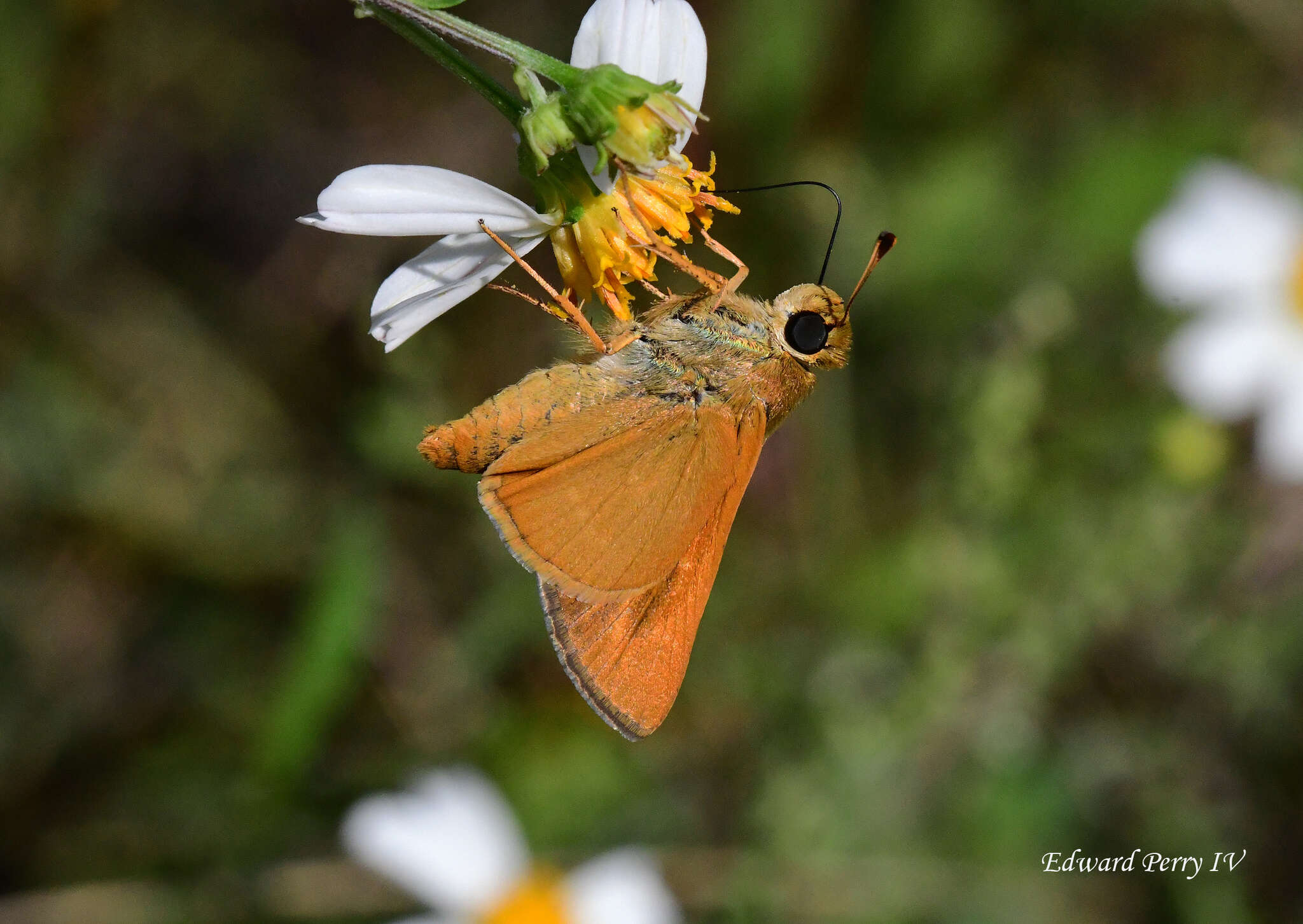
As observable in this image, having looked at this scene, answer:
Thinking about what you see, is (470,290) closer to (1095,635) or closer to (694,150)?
(694,150)

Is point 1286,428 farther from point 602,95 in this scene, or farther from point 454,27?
point 454,27

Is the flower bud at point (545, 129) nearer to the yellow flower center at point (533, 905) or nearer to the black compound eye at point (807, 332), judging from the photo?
the black compound eye at point (807, 332)

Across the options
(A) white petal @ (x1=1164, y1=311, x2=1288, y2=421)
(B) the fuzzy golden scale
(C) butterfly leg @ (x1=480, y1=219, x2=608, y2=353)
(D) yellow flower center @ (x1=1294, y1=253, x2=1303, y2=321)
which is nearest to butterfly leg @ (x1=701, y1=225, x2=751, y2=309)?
(B) the fuzzy golden scale

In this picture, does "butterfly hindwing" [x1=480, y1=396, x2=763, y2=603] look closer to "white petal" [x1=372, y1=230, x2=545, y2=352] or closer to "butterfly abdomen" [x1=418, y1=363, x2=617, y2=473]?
"butterfly abdomen" [x1=418, y1=363, x2=617, y2=473]

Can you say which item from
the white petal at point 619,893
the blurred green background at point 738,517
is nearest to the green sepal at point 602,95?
the blurred green background at point 738,517

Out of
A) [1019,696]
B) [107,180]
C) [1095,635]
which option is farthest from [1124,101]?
[107,180]

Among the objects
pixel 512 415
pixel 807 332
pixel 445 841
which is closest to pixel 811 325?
pixel 807 332
